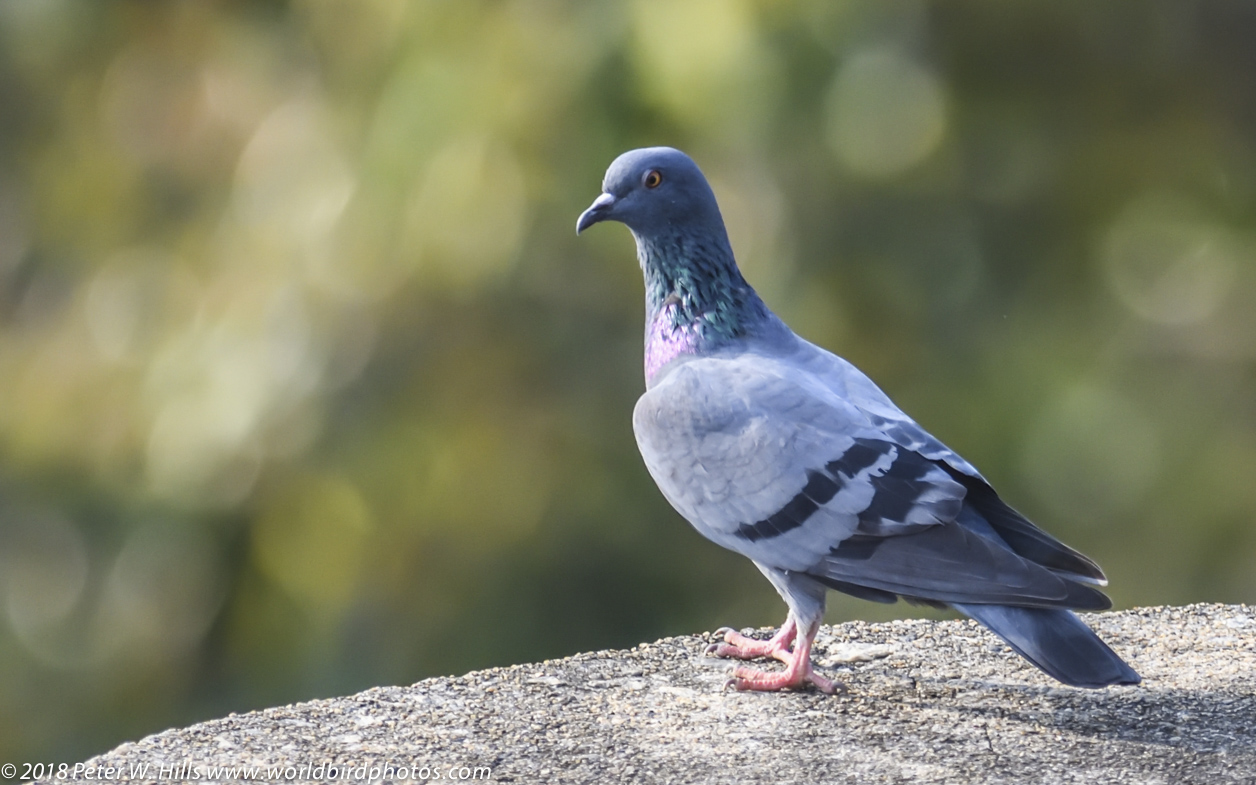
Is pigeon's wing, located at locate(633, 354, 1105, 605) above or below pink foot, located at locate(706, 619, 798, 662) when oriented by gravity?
above

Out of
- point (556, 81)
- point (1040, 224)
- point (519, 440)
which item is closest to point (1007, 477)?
point (1040, 224)

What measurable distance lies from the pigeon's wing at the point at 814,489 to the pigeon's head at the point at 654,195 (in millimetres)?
566

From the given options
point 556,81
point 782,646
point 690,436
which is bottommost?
point 782,646

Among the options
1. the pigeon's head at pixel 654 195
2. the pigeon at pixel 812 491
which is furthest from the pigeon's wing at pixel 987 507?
the pigeon's head at pixel 654 195

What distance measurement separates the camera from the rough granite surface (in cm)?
351

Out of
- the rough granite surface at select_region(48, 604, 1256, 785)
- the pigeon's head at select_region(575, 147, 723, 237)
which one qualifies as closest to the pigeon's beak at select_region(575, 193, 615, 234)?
the pigeon's head at select_region(575, 147, 723, 237)

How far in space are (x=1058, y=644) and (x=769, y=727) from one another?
0.79 metres

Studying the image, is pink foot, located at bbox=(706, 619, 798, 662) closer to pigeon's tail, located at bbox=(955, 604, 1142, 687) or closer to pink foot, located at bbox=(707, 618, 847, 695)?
pink foot, located at bbox=(707, 618, 847, 695)

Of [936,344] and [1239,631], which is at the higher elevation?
[936,344]

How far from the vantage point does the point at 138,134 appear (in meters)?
10.9

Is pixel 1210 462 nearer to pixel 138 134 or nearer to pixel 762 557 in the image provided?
pixel 762 557

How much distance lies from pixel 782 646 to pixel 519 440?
4.91m

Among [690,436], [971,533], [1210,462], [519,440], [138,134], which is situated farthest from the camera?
[138,134]

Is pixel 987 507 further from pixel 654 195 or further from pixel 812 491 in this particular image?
pixel 654 195
